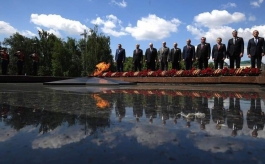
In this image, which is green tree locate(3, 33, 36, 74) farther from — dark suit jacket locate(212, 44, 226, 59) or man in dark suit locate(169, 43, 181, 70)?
dark suit jacket locate(212, 44, 226, 59)

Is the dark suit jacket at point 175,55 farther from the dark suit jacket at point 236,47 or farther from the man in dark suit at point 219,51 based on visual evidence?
the dark suit jacket at point 236,47

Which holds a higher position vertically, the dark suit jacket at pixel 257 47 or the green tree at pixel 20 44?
A: the green tree at pixel 20 44

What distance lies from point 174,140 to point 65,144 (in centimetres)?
67

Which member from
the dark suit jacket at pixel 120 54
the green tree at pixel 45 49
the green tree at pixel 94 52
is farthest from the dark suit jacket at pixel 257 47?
the green tree at pixel 45 49

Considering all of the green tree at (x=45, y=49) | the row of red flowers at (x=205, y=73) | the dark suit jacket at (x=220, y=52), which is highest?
the green tree at (x=45, y=49)

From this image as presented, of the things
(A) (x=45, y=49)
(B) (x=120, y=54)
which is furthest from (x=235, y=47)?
(A) (x=45, y=49)

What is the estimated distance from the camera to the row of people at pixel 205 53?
11.6m

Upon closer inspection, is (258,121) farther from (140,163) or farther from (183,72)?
(183,72)

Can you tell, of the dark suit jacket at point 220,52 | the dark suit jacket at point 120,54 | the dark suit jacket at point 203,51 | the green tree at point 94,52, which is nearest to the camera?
the dark suit jacket at point 220,52

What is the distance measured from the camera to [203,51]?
1359 centimetres

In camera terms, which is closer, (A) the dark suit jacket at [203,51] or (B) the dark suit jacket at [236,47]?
(B) the dark suit jacket at [236,47]

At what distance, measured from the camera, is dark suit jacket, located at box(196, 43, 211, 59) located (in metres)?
13.6

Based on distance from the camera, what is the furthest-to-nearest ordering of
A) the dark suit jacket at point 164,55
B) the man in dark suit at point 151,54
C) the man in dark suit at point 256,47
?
the man in dark suit at point 151,54 → the dark suit jacket at point 164,55 → the man in dark suit at point 256,47

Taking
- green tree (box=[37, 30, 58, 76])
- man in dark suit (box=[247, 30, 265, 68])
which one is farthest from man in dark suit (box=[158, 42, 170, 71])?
green tree (box=[37, 30, 58, 76])
